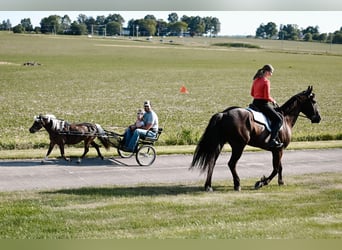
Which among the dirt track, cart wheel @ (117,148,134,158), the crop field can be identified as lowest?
the crop field

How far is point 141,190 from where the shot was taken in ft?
32.3

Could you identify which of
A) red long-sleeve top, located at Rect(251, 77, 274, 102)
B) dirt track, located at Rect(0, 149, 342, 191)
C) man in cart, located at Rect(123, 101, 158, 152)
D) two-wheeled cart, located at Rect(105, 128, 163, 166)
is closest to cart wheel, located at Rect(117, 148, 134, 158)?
two-wheeled cart, located at Rect(105, 128, 163, 166)

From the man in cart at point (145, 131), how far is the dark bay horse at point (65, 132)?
0.76 meters

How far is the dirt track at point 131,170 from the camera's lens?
10758mm

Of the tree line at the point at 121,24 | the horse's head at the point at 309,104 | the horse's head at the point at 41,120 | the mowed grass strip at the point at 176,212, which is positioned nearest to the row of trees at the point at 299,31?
the tree line at the point at 121,24

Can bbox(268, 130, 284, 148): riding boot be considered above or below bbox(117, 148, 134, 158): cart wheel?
above

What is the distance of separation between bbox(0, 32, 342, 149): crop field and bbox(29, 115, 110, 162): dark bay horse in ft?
7.39

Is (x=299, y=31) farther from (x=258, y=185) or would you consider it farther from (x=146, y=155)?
(x=258, y=185)

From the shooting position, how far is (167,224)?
6895 mm

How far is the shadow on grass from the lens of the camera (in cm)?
941

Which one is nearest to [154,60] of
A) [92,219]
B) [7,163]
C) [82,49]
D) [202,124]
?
[82,49]

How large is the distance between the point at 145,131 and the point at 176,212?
5668 millimetres

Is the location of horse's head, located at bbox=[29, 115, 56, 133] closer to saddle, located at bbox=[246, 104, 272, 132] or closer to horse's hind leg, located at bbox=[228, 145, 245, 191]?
horse's hind leg, located at bbox=[228, 145, 245, 191]

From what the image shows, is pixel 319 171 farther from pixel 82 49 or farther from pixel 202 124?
pixel 82 49
